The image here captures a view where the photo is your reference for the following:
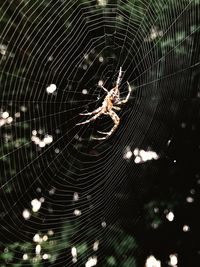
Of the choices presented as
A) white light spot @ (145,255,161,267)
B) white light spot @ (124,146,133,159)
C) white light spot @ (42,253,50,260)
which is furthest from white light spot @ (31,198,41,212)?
white light spot @ (145,255,161,267)

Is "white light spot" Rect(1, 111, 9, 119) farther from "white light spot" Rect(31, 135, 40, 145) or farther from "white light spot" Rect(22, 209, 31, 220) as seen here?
"white light spot" Rect(22, 209, 31, 220)

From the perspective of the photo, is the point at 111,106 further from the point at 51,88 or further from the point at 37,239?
the point at 37,239

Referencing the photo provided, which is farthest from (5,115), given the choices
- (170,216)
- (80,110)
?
(170,216)

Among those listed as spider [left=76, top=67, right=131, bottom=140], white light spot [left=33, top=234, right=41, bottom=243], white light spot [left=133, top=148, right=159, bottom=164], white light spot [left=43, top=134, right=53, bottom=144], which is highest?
spider [left=76, top=67, right=131, bottom=140]

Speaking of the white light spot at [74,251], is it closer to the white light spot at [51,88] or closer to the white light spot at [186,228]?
the white light spot at [186,228]

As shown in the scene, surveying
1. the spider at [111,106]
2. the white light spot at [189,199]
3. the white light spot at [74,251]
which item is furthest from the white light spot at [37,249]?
the white light spot at [189,199]

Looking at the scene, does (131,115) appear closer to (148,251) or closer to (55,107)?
(55,107)
